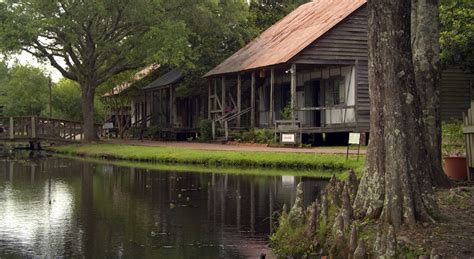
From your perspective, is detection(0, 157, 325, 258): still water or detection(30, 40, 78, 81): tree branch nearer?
detection(0, 157, 325, 258): still water

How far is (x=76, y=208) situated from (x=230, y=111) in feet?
75.5

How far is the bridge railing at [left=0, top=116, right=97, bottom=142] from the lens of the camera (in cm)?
4098

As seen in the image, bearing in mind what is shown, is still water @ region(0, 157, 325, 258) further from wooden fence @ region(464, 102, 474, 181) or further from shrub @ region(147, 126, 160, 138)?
shrub @ region(147, 126, 160, 138)

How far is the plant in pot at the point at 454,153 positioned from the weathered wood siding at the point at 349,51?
847 centimetres

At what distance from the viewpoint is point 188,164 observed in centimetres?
2658

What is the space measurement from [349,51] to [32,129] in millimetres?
21264

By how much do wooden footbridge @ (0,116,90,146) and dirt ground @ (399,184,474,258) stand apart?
34.9m

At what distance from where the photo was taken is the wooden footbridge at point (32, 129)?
41.0 metres

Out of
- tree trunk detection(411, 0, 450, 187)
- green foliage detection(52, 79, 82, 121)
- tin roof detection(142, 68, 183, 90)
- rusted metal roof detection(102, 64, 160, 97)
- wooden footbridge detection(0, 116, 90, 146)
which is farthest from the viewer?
green foliage detection(52, 79, 82, 121)

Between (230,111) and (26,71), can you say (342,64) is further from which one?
(26,71)

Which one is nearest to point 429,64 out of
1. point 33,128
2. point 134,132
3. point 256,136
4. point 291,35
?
point 256,136

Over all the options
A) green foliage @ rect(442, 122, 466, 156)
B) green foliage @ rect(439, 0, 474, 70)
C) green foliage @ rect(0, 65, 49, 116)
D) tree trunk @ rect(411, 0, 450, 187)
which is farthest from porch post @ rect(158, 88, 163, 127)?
tree trunk @ rect(411, 0, 450, 187)

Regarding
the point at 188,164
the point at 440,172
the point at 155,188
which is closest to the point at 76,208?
the point at 155,188

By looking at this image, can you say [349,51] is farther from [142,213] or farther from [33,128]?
[33,128]
